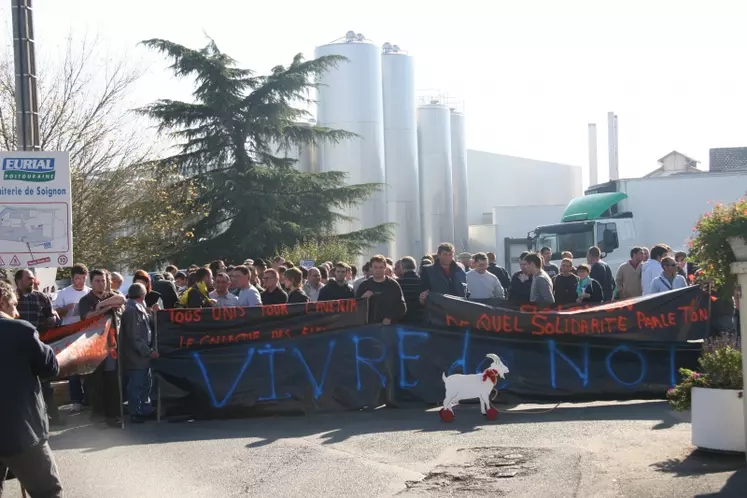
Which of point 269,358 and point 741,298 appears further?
point 269,358

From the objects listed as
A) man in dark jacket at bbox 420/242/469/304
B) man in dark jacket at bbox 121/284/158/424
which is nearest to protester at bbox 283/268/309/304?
man in dark jacket at bbox 420/242/469/304

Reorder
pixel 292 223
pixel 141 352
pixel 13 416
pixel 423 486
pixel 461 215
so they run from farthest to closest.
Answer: pixel 461 215 < pixel 292 223 < pixel 141 352 < pixel 423 486 < pixel 13 416

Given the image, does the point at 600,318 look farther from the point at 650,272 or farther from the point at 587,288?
the point at 650,272

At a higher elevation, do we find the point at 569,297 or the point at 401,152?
the point at 401,152

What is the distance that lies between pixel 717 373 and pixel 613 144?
5784 cm

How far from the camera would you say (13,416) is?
19.6 feet

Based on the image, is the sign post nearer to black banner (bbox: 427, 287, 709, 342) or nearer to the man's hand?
the man's hand

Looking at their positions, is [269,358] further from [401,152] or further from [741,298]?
[401,152]

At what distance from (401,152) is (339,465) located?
119 ft

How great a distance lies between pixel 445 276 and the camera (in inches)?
533

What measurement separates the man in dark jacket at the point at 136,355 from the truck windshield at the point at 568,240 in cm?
1983

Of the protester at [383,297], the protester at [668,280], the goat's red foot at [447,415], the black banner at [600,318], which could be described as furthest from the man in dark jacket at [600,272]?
the goat's red foot at [447,415]

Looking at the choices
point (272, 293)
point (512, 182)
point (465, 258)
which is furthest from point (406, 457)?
point (512, 182)

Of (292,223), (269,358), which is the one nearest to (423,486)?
(269,358)
